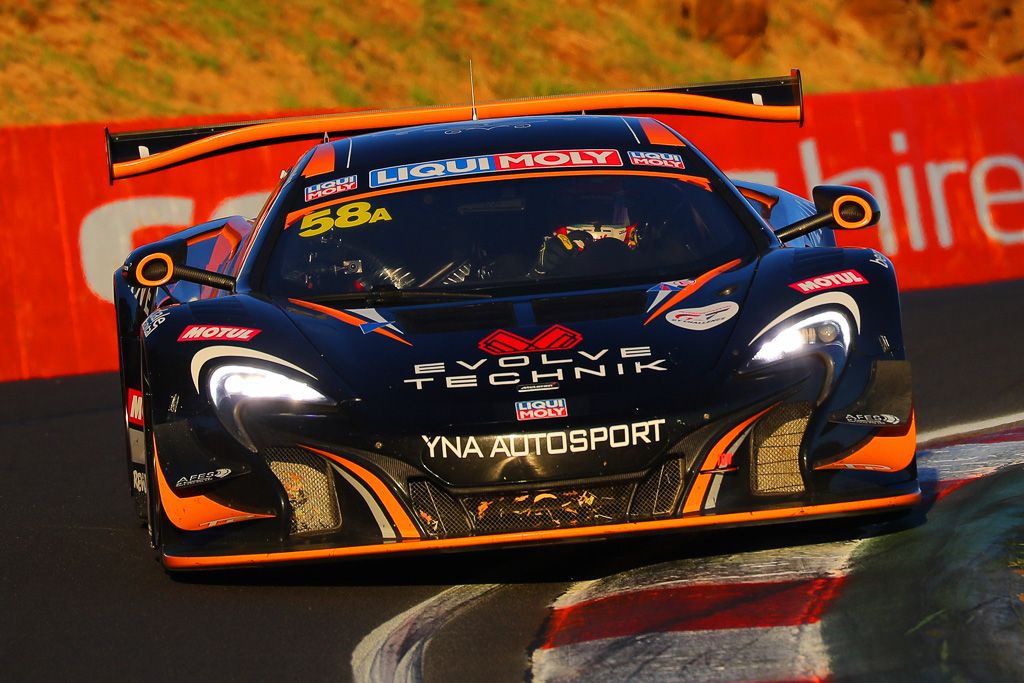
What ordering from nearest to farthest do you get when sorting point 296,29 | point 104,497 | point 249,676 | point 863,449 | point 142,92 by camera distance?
point 249,676 < point 863,449 < point 104,497 < point 142,92 < point 296,29

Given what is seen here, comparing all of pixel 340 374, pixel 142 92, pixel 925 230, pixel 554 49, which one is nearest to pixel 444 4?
pixel 554 49

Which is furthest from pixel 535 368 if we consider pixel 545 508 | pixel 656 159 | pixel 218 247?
pixel 218 247

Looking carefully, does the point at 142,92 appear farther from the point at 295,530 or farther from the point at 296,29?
the point at 295,530

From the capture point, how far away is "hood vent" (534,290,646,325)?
Result: 16.4 ft

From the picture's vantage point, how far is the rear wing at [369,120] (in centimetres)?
A: 704

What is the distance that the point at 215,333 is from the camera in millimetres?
4984

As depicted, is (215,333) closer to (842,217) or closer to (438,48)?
(842,217)

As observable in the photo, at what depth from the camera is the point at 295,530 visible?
15.3 ft

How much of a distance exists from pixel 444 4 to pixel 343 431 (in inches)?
930

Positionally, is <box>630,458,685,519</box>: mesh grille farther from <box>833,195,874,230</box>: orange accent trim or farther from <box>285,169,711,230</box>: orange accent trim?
<box>285,169,711,230</box>: orange accent trim

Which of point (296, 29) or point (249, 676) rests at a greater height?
point (296, 29)

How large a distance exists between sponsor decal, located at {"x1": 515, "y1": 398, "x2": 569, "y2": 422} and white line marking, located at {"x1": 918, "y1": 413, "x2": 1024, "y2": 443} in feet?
9.17

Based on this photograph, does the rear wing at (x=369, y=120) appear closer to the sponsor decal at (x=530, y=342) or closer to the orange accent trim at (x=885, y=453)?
the sponsor decal at (x=530, y=342)

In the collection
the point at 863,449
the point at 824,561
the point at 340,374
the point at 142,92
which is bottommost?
the point at 824,561
